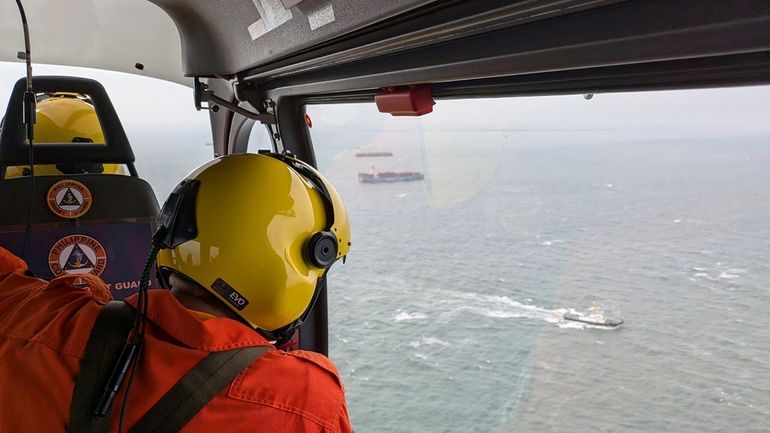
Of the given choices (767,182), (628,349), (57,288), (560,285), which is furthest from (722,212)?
(57,288)

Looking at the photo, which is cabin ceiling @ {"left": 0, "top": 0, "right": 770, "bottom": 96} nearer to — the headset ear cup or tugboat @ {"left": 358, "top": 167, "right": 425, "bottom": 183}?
the headset ear cup

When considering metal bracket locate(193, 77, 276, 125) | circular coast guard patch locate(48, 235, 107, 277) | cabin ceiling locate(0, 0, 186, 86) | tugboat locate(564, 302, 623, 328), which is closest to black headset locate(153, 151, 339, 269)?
circular coast guard patch locate(48, 235, 107, 277)

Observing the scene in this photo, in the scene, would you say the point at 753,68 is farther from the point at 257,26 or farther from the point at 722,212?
the point at 257,26

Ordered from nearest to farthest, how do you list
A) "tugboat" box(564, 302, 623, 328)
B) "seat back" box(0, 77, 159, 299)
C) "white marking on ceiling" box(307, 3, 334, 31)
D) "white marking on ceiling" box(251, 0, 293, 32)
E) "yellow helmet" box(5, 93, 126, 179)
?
"white marking on ceiling" box(307, 3, 334, 31) < "white marking on ceiling" box(251, 0, 293, 32) < "seat back" box(0, 77, 159, 299) < "yellow helmet" box(5, 93, 126, 179) < "tugboat" box(564, 302, 623, 328)

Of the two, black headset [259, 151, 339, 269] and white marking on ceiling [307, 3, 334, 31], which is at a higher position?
white marking on ceiling [307, 3, 334, 31]

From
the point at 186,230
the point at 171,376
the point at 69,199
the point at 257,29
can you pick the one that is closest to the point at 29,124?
the point at 69,199

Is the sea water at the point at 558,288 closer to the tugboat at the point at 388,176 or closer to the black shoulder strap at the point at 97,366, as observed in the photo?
the tugboat at the point at 388,176
